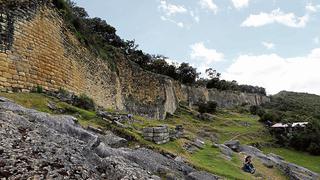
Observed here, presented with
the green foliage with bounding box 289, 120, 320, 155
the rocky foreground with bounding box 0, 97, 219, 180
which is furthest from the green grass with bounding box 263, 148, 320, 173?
the rocky foreground with bounding box 0, 97, 219, 180

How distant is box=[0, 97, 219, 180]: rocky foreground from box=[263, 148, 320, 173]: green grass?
24.4 meters

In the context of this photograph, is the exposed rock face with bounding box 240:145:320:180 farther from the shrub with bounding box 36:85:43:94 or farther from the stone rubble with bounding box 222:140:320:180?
the shrub with bounding box 36:85:43:94

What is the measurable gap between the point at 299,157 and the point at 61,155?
34496 millimetres

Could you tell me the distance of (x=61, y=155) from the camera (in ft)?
36.1

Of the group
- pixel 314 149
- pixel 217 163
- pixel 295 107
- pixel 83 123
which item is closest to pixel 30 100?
pixel 83 123

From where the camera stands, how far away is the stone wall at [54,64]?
19.0 m

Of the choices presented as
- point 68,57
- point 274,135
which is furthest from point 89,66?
point 274,135

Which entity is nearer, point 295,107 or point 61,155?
point 61,155

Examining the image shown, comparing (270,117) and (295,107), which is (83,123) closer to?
(270,117)

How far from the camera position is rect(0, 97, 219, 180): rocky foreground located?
9.95 metres

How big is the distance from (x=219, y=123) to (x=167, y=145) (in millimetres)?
36170

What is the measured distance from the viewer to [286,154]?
135 ft

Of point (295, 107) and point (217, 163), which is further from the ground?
point (295, 107)

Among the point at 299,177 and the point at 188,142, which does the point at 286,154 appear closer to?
the point at 299,177
